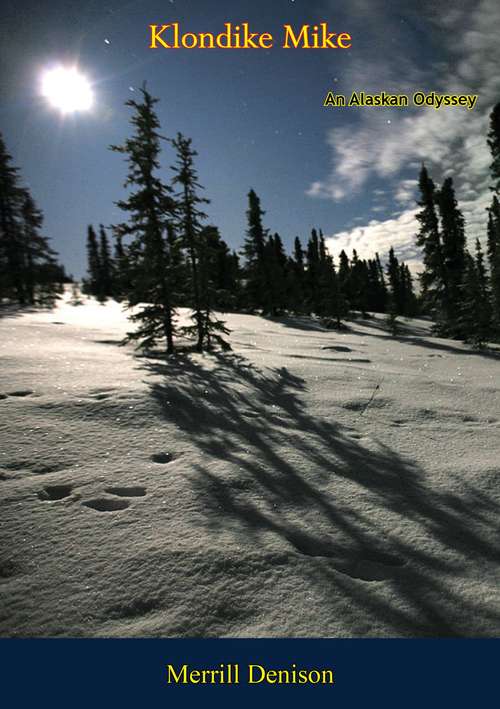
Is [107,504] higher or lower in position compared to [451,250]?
lower

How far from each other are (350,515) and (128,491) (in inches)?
86.6

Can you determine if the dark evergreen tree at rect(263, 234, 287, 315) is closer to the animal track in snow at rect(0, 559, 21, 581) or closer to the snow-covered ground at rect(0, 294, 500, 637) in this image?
the snow-covered ground at rect(0, 294, 500, 637)

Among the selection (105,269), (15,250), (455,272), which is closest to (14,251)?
(15,250)

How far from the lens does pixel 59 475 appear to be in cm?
364

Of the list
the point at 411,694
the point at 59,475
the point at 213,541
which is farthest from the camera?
the point at 59,475

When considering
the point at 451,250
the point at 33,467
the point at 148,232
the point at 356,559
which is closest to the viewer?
the point at 356,559

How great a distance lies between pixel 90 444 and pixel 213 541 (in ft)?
7.31

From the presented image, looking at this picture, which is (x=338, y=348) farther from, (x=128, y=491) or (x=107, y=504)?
(x=107, y=504)

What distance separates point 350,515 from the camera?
3.36m

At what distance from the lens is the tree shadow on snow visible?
242 cm

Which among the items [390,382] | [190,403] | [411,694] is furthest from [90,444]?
[390,382]

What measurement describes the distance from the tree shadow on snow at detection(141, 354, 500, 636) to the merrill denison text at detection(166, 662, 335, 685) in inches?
15.4

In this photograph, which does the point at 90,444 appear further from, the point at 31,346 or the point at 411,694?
the point at 31,346

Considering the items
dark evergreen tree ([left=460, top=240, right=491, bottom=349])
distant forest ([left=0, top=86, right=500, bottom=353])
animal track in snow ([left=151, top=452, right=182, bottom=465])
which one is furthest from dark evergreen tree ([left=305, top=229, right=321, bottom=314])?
animal track in snow ([left=151, top=452, right=182, bottom=465])
